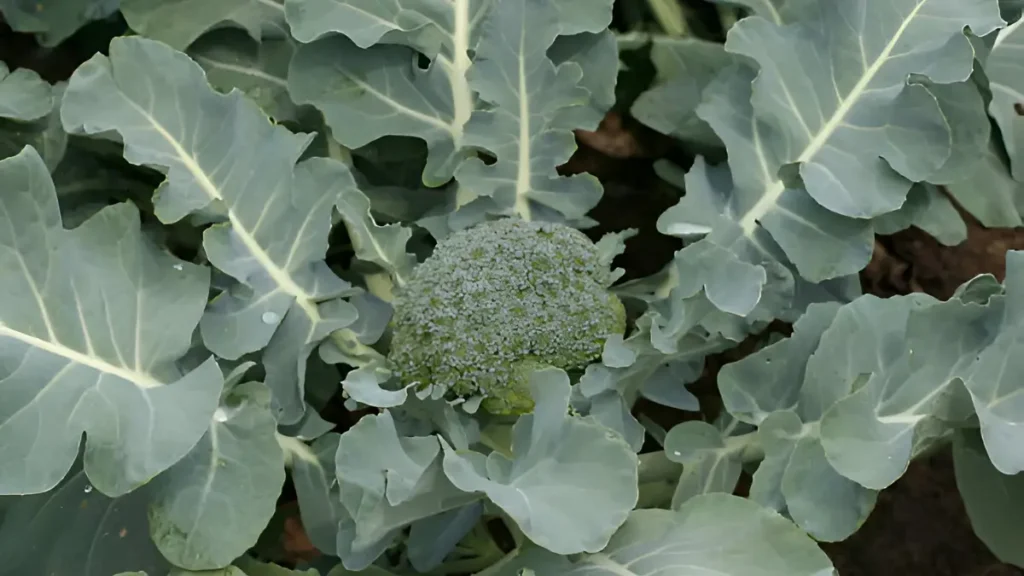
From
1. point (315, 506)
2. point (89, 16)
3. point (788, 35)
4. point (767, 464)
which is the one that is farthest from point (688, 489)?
point (89, 16)

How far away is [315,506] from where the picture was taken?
77 centimetres

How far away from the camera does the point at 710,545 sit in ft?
1.98

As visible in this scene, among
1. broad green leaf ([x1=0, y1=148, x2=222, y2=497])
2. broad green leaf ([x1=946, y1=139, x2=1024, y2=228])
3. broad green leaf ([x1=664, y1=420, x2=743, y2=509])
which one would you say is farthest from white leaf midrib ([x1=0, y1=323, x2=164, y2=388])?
broad green leaf ([x1=946, y1=139, x2=1024, y2=228])

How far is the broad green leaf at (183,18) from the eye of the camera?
0.87 m

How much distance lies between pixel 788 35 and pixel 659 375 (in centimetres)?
35

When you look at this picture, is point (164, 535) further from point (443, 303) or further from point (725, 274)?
point (725, 274)

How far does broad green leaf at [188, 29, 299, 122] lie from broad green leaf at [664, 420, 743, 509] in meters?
0.54

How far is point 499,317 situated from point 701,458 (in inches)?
8.9

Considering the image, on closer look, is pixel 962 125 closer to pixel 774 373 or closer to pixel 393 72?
pixel 774 373

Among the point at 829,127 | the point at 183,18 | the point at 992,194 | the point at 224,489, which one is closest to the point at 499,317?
the point at 224,489

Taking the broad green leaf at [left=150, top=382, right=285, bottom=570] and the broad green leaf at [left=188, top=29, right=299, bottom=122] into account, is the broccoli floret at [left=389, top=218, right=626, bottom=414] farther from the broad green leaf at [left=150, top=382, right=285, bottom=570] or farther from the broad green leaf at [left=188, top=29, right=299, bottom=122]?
the broad green leaf at [left=188, top=29, right=299, bottom=122]

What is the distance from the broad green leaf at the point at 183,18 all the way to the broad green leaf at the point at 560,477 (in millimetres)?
548

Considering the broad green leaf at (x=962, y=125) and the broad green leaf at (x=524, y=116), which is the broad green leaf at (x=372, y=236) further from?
the broad green leaf at (x=962, y=125)

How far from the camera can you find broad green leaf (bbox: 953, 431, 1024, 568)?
0.76 meters
